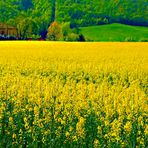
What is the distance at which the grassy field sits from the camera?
93.1 m

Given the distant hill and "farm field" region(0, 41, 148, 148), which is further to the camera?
the distant hill

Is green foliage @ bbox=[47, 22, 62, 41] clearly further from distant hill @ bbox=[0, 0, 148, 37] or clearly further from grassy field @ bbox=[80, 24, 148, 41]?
distant hill @ bbox=[0, 0, 148, 37]

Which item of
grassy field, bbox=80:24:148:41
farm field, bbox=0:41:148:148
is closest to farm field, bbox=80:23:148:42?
grassy field, bbox=80:24:148:41

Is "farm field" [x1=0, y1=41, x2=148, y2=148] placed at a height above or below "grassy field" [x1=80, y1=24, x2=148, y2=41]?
above

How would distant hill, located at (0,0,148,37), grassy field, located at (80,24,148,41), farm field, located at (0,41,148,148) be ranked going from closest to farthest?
farm field, located at (0,41,148,148)
grassy field, located at (80,24,148,41)
distant hill, located at (0,0,148,37)

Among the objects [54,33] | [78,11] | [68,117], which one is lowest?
[78,11]

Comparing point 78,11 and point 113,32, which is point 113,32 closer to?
point 113,32

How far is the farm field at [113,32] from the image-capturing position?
3666 inches

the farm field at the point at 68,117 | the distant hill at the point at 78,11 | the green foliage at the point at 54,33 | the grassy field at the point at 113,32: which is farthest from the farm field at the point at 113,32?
the farm field at the point at 68,117

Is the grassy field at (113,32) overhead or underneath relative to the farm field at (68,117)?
underneath

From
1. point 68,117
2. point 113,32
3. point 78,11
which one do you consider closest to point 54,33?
point 113,32

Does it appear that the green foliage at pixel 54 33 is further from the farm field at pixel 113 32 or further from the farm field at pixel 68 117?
the farm field at pixel 68 117

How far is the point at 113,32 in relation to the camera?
101m

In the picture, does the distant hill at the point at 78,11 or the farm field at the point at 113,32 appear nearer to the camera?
the farm field at the point at 113,32
